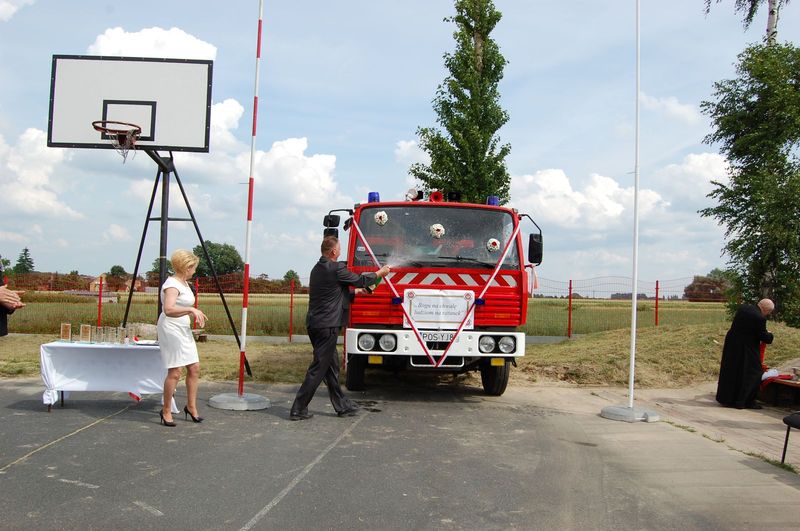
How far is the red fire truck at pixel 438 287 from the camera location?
26.9 feet

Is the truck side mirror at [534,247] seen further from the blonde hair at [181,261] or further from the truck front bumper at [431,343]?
the blonde hair at [181,261]

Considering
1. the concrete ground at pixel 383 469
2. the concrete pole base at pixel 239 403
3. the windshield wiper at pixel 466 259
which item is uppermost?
the windshield wiper at pixel 466 259

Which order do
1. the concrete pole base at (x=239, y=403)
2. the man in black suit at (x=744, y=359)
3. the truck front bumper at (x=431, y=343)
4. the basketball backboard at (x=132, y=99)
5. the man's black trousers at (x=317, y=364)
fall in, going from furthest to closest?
the basketball backboard at (x=132, y=99) → the man in black suit at (x=744, y=359) → the truck front bumper at (x=431, y=343) → the concrete pole base at (x=239, y=403) → the man's black trousers at (x=317, y=364)

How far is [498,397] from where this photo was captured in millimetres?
9383

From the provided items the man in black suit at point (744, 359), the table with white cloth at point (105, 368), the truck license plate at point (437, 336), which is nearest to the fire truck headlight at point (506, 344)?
the truck license plate at point (437, 336)

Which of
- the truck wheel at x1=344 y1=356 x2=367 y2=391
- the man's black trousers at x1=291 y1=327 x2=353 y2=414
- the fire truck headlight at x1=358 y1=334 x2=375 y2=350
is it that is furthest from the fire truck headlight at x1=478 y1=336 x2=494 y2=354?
the man's black trousers at x1=291 y1=327 x2=353 y2=414

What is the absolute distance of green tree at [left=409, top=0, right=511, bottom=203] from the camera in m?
15.8

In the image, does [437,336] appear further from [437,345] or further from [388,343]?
[388,343]

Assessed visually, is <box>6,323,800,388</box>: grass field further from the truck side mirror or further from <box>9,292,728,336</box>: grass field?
<box>9,292,728,336</box>: grass field

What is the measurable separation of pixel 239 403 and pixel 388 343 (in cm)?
190

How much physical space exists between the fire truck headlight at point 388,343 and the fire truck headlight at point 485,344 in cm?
106

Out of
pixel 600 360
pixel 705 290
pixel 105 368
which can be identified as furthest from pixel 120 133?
pixel 705 290

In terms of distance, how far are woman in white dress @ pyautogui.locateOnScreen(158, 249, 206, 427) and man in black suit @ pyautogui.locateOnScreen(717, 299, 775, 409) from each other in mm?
7472

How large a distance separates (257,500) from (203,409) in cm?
343
